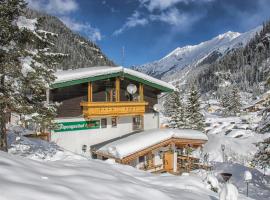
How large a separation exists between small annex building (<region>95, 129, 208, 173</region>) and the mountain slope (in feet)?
402

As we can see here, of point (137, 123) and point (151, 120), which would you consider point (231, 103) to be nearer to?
point (151, 120)

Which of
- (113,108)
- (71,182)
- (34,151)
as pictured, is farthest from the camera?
(113,108)

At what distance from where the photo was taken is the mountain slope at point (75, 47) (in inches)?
6289

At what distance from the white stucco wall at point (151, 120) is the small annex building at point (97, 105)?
0.51 feet

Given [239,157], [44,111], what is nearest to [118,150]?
[44,111]

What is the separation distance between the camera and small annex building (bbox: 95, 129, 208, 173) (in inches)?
987

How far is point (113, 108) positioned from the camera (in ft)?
91.1

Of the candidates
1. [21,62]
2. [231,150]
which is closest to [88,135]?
[21,62]

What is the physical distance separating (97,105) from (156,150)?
6.15 m

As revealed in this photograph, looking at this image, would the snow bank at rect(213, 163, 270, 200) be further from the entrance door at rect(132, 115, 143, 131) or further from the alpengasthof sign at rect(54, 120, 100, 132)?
the alpengasthof sign at rect(54, 120, 100, 132)

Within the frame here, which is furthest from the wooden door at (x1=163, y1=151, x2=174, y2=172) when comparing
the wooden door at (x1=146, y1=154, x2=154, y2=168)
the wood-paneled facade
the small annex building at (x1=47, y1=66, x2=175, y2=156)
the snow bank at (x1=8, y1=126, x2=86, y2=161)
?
the snow bank at (x1=8, y1=126, x2=86, y2=161)

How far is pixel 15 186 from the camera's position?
6.27 meters

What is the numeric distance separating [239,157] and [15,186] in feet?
136

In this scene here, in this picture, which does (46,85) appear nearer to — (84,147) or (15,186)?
(15,186)
